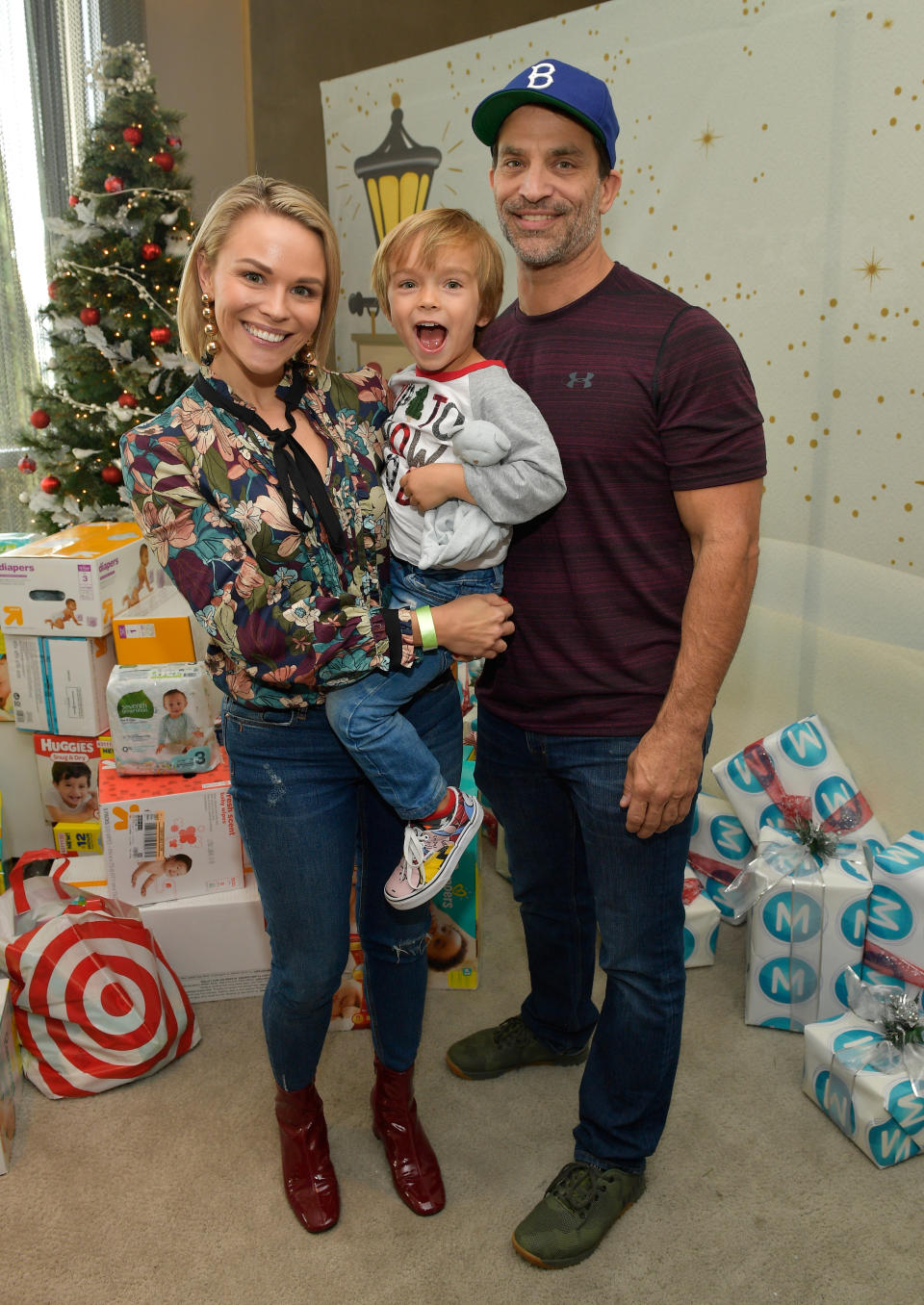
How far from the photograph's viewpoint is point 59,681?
2641mm

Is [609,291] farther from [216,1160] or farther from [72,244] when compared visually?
[72,244]

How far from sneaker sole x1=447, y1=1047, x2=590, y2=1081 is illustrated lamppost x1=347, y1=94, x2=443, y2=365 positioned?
8.40ft

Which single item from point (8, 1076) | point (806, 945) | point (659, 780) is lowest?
point (8, 1076)

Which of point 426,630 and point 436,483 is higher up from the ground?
point 436,483

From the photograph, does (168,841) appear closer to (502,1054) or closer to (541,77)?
(502,1054)

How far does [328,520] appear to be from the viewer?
136 centimetres

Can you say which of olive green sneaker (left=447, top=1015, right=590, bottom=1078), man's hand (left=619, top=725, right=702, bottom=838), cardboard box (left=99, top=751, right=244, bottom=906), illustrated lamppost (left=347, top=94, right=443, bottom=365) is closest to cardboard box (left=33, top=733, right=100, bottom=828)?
cardboard box (left=99, top=751, right=244, bottom=906)

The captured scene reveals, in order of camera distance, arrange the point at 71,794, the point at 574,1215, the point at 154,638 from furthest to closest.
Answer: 1. the point at 71,794
2. the point at 154,638
3. the point at 574,1215

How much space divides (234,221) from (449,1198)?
5.40ft

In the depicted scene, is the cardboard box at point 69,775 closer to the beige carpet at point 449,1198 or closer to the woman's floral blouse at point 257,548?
the beige carpet at point 449,1198

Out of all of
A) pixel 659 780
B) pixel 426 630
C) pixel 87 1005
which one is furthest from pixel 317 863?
pixel 87 1005

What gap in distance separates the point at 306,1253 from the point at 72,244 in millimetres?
3400

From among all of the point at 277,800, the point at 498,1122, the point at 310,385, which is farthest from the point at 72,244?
the point at 498,1122

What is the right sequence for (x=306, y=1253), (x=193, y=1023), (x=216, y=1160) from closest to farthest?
(x=306, y=1253)
(x=216, y=1160)
(x=193, y=1023)
